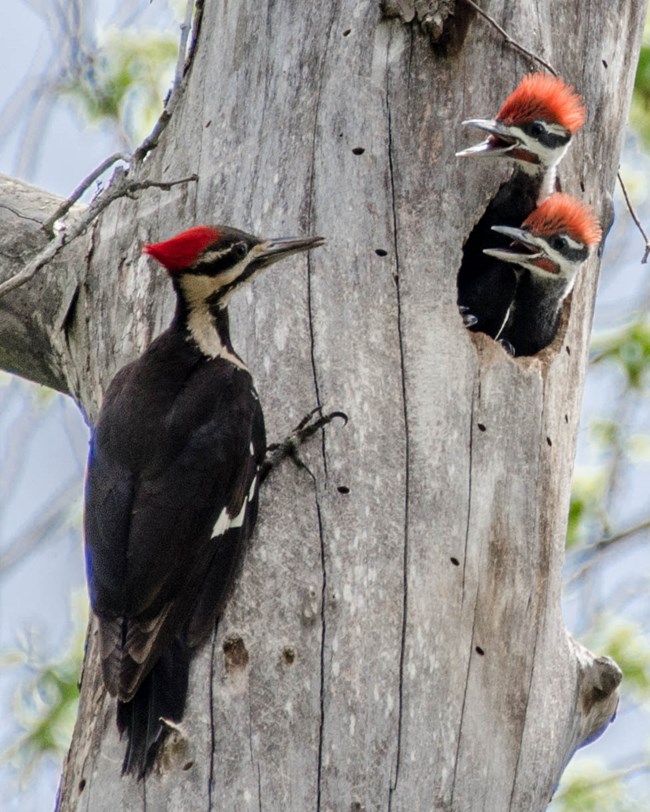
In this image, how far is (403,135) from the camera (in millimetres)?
3145

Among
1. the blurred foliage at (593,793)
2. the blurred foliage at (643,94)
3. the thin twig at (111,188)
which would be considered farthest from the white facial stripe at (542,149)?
the blurred foliage at (593,793)

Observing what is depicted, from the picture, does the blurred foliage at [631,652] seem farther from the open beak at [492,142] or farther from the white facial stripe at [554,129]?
the open beak at [492,142]

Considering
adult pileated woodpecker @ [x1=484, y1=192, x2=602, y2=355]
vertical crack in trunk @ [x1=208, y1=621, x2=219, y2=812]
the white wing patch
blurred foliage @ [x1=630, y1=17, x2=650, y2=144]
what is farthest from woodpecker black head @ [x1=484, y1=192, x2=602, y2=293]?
blurred foliage @ [x1=630, y1=17, x2=650, y2=144]

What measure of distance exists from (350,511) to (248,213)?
0.80m

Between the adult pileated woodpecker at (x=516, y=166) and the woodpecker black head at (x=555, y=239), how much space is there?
62mm

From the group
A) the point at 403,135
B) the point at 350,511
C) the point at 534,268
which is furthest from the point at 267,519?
the point at 534,268

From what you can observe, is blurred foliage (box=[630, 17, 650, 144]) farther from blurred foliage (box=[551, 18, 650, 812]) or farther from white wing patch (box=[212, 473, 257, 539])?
white wing patch (box=[212, 473, 257, 539])

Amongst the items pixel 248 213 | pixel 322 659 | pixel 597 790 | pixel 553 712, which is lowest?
pixel 597 790

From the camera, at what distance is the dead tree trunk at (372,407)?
2.52 meters

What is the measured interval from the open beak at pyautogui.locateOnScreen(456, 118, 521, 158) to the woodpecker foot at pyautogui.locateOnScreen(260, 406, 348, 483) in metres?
0.80

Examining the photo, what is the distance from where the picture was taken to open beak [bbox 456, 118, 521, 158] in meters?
3.16

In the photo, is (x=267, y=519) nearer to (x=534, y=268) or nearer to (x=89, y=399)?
(x=89, y=399)

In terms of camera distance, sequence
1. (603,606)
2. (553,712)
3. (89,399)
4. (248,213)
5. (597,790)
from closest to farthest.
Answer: (553,712)
(248,213)
(89,399)
(597,790)
(603,606)

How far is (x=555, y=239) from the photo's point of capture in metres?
3.46
